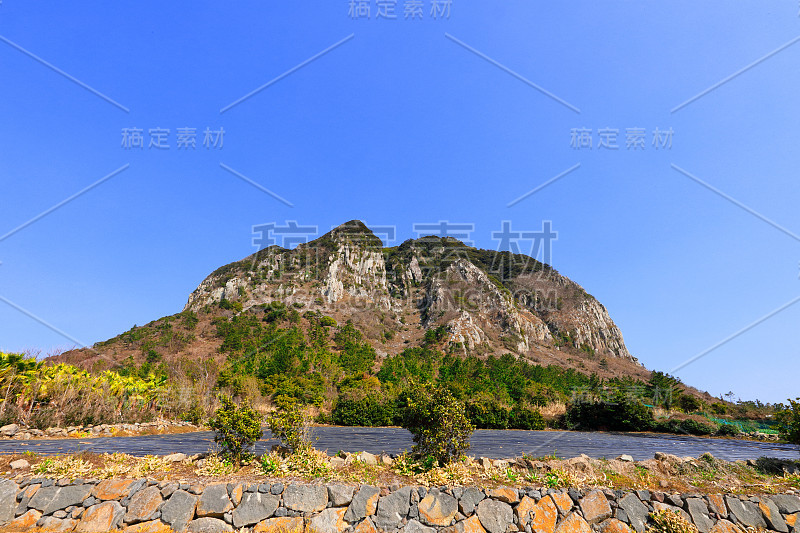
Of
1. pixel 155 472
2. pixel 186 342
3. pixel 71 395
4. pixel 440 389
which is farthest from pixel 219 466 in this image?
pixel 186 342

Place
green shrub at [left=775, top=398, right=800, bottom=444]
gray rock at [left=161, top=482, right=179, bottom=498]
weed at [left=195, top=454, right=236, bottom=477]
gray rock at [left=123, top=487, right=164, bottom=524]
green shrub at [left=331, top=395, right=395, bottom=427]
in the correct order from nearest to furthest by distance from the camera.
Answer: gray rock at [left=123, top=487, right=164, bottom=524] → gray rock at [left=161, top=482, right=179, bottom=498] → weed at [left=195, top=454, right=236, bottom=477] → green shrub at [left=775, top=398, right=800, bottom=444] → green shrub at [left=331, top=395, right=395, bottom=427]

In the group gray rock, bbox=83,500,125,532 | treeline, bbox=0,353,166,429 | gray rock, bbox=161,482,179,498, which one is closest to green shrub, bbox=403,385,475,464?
gray rock, bbox=161,482,179,498

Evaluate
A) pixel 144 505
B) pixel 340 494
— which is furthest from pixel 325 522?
pixel 144 505

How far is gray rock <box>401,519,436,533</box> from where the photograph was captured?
566 centimetres

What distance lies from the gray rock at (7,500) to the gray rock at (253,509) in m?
3.65

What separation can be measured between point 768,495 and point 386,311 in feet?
244

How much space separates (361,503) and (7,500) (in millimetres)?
5661

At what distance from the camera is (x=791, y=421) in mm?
9281

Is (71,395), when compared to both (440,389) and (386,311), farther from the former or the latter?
(386,311)

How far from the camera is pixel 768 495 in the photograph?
6.62 m

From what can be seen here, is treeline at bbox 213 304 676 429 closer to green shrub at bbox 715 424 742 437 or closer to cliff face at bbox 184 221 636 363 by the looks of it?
green shrub at bbox 715 424 742 437

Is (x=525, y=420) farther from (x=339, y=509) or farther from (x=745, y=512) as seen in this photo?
(x=339, y=509)

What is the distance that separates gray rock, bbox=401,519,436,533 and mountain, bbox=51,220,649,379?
40.8 m

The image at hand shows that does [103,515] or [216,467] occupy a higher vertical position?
[216,467]
